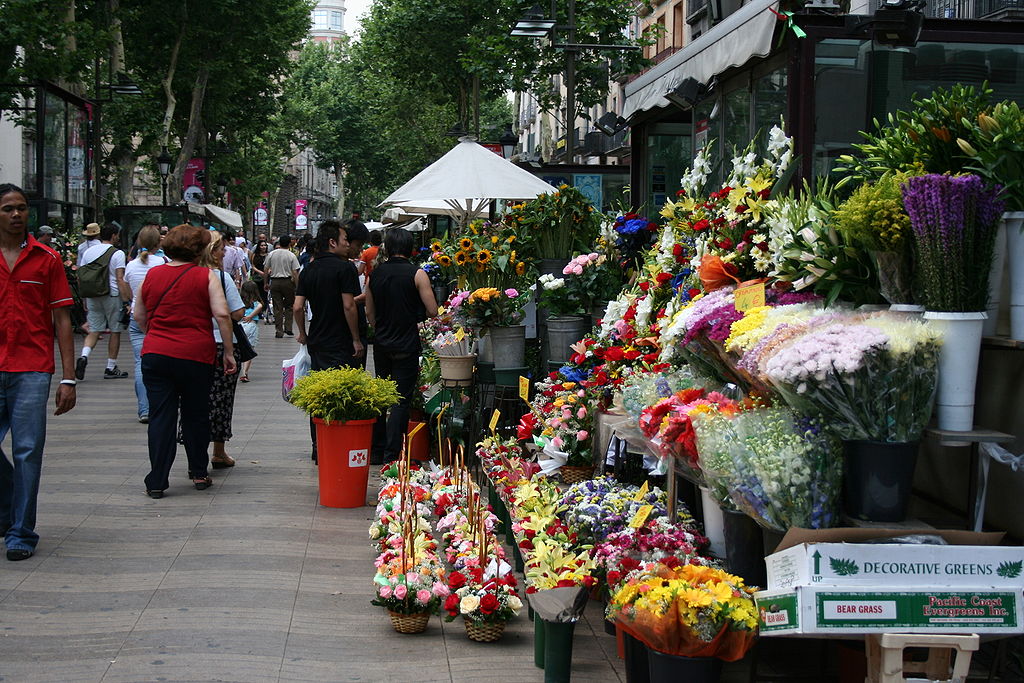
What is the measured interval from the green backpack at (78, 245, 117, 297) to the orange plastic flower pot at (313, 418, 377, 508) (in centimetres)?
691

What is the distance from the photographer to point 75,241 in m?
22.0

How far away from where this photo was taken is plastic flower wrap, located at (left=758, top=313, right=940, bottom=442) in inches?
143

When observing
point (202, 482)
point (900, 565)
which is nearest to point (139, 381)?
point (202, 482)

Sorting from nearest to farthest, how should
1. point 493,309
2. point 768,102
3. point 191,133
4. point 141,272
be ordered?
point 768,102 → point 493,309 → point 141,272 → point 191,133

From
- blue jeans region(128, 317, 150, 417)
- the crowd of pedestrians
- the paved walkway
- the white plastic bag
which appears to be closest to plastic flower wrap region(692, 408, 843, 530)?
the paved walkway

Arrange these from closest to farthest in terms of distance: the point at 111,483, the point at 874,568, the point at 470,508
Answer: the point at 874,568
the point at 470,508
the point at 111,483

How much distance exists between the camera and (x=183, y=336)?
25.4 feet

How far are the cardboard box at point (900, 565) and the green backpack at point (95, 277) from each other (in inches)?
459

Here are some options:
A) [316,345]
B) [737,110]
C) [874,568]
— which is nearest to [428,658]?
[874,568]

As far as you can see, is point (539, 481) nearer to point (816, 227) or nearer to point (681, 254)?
point (681, 254)

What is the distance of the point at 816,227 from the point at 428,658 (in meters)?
2.49

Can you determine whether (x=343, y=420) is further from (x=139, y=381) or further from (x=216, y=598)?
(x=139, y=381)

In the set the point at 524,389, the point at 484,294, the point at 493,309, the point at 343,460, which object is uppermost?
the point at 484,294

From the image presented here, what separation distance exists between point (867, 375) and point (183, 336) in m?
5.31
